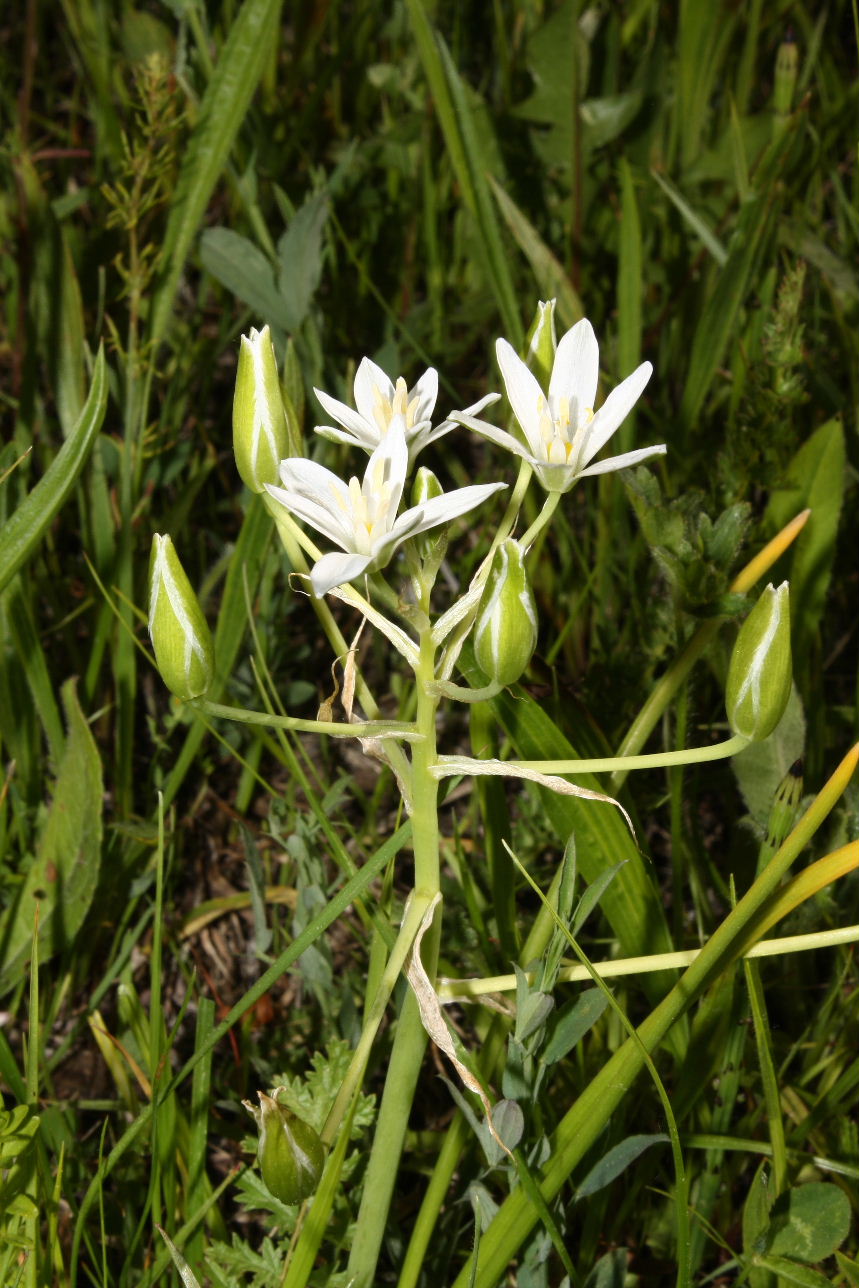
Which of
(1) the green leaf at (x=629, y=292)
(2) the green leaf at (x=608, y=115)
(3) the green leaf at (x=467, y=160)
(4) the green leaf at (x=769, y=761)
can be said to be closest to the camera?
(4) the green leaf at (x=769, y=761)

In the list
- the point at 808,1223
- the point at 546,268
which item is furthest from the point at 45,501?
the point at 808,1223

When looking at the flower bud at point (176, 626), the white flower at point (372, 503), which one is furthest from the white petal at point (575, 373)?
the flower bud at point (176, 626)

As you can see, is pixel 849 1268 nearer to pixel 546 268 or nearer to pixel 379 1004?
pixel 379 1004

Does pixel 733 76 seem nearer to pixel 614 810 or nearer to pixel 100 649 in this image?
pixel 100 649

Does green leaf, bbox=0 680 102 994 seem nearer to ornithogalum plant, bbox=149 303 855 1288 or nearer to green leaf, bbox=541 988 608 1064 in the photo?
ornithogalum plant, bbox=149 303 855 1288

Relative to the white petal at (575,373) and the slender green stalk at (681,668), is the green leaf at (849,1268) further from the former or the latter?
the white petal at (575,373)
